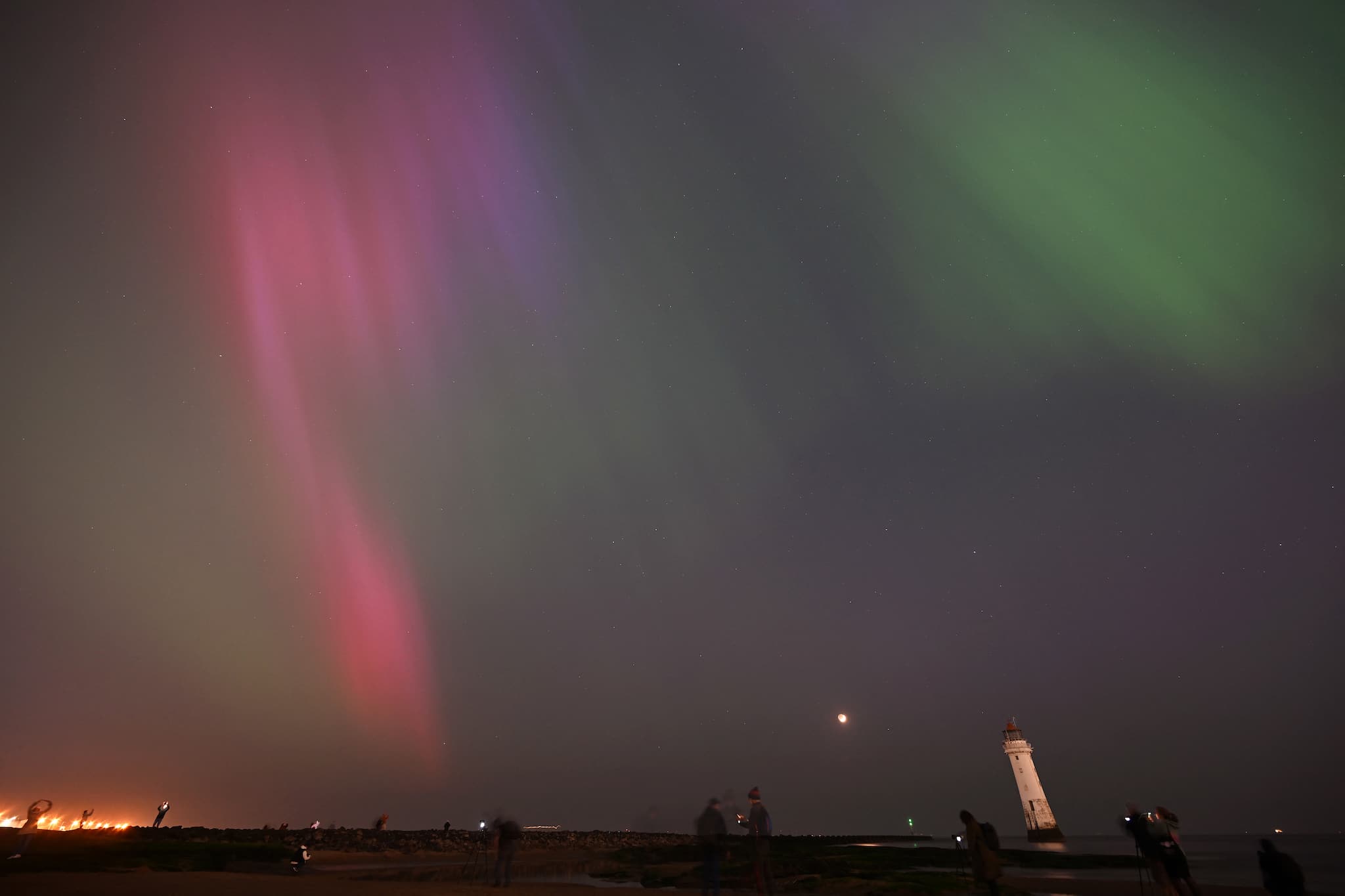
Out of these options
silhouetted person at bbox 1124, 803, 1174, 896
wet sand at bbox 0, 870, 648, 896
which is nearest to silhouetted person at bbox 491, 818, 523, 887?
wet sand at bbox 0, 870, 648, 896

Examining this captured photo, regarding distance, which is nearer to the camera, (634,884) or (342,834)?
(634,884)

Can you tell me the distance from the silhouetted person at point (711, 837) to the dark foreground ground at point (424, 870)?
6030 mm

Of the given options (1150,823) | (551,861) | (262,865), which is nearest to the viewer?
(1150,823)

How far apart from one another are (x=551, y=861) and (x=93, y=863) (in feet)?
105

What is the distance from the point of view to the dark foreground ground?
728 inches

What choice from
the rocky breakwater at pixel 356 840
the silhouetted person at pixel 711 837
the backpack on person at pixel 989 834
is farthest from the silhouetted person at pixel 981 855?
the rocky breakwater at pixel 356 840

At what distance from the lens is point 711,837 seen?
19.3 meters

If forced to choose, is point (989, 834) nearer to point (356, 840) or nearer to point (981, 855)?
point (981, 855)

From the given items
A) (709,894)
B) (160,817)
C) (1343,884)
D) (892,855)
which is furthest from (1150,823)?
(160,817)

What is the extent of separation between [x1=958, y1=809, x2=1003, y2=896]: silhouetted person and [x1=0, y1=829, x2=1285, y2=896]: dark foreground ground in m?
11.2

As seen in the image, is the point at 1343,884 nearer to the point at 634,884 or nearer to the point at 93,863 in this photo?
the point at 634,884

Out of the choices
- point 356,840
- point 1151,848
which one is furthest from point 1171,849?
point 356,840

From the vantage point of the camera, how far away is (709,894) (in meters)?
22.3

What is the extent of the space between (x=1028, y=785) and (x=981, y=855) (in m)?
79.6
